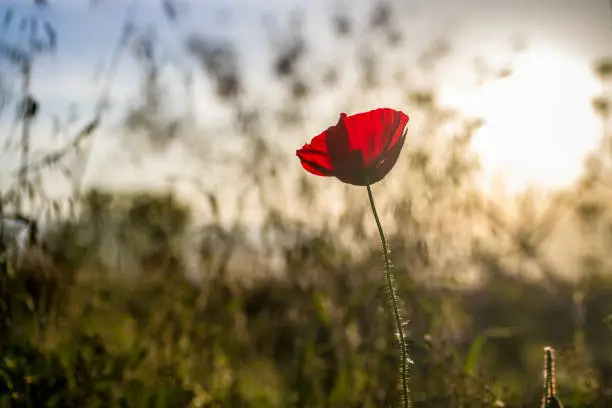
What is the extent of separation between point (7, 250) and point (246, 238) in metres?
1.18

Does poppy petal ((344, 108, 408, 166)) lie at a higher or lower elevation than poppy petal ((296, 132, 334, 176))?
higher

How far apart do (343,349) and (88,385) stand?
0.96 metres

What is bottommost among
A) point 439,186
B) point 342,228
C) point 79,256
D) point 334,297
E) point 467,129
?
point 79,256

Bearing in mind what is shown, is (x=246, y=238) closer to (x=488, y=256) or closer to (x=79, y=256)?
(x=79, y=256)

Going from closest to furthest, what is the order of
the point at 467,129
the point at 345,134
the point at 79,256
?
the point at 345,134 → the point at 79,256 → the point at 467,129

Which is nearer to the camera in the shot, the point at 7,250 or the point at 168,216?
the point at 7,250

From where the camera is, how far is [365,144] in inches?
64.9

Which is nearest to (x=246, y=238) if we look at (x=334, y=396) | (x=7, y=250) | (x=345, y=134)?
(x=334, y=396)

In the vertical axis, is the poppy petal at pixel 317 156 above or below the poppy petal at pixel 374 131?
below

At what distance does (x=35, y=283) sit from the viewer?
2.96 metres

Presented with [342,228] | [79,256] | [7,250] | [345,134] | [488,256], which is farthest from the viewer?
[488,256]

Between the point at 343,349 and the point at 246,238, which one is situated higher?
the point at 246,238

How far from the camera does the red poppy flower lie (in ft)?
5.40

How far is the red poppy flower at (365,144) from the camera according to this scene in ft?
5.40
